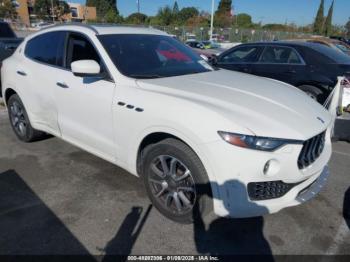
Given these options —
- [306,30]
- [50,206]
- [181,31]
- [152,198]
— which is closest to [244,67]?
[152,198]

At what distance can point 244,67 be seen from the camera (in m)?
7.07

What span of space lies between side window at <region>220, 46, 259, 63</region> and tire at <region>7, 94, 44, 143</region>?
4.58 m

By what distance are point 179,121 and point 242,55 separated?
521 centimetres

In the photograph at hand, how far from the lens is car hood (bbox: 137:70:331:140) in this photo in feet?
8.11

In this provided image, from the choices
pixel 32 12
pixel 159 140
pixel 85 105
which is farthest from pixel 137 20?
pixel 159 140

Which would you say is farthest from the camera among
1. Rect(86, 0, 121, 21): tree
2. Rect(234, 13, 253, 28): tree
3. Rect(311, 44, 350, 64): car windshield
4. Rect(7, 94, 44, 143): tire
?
Rect(86, 0, 121, 21): tree

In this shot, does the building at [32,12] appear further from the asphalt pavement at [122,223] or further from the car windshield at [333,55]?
the asphalt pavement at [122,223]

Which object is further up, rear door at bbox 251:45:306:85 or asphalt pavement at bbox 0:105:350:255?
rear door at bbox 251:45:306:85

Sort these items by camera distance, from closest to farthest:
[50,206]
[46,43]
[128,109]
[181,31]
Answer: [128,109]
[50,206]
[46,43]
[181,31]

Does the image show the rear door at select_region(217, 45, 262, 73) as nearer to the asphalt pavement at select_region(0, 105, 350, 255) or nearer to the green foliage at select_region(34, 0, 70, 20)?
the asphalt pavement at select_region(0, 105, 350, 255)

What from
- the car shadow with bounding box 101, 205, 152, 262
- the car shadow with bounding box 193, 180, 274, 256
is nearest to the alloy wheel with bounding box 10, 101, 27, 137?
the car shadow with bounding box 101, 205, 152, 262

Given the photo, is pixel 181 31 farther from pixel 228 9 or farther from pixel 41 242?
pixel 41 242

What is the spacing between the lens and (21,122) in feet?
15.8

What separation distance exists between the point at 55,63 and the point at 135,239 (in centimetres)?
244
